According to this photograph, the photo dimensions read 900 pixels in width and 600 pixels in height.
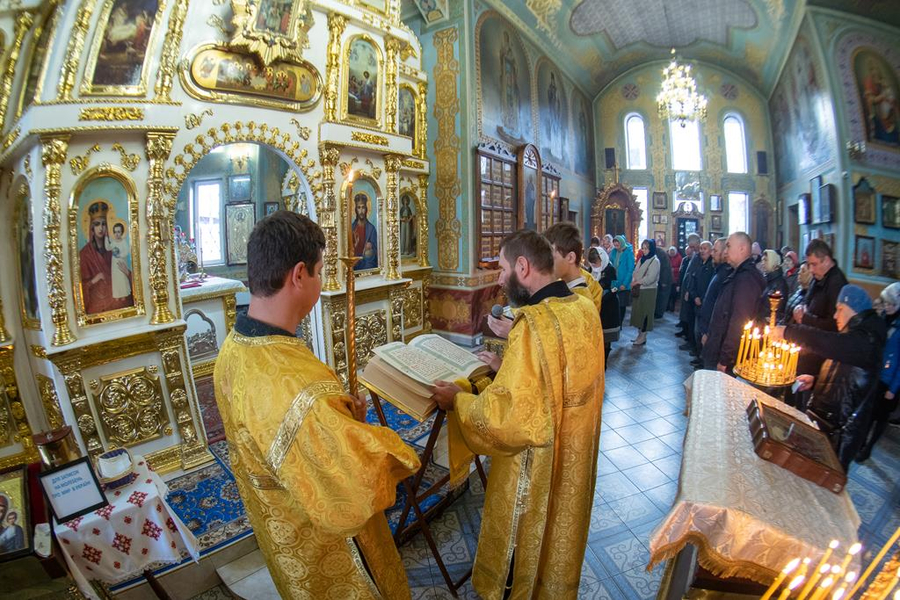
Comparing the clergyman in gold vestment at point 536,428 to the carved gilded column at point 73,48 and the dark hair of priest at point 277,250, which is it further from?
the carved gilded column at point 73,48

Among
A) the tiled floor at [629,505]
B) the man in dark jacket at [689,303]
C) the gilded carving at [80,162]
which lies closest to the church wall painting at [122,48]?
the gilded carving at [80,162]

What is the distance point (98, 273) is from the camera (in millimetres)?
3641

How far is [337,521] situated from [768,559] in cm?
137

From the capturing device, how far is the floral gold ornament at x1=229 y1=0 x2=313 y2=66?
4211 millimetres

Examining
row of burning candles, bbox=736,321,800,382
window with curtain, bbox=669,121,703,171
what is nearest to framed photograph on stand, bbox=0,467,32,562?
row of burning candles, bbox=736,321,800,382

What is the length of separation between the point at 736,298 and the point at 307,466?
4.14m

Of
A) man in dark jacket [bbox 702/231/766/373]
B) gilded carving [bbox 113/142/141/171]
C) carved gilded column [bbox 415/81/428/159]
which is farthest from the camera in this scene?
carved gilded column [bbox 415/81/428/159]

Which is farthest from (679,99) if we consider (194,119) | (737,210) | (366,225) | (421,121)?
(194,119)

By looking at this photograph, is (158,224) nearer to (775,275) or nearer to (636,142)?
(775,275)

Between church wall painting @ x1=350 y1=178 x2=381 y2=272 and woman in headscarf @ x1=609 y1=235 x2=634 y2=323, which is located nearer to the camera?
church wall painting @ x1=350 y1=178 x2=381 y2=272

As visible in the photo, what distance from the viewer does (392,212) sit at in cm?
632

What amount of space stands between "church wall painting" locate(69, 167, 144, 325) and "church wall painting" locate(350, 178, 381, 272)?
263 cm

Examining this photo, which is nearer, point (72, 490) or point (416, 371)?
point (72, 490)

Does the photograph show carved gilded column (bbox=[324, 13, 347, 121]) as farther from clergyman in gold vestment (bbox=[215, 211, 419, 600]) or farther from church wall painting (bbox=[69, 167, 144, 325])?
clergyman in gold vestment (bbox=[215, 211, 419, 600])
